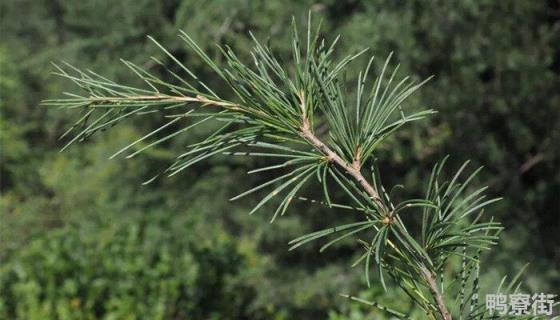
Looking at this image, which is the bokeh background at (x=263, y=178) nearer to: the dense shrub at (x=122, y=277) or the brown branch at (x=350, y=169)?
the dense shrub at (x=122, y=277)

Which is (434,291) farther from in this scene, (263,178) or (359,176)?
(263,178)

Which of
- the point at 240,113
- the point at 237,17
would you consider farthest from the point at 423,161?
the point at 240,113

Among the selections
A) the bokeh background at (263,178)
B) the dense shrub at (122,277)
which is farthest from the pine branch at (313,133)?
the dense shrub at (122,277)

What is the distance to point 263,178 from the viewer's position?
543cm

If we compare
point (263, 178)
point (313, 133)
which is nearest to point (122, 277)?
point (263, 178)

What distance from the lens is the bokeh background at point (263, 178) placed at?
383 centimetres

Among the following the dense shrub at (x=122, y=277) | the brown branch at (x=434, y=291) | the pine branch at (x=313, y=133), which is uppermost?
the pine branch at (x=313, y=133)

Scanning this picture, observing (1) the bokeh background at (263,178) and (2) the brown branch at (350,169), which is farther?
(1) the bokeh background at (263,178)

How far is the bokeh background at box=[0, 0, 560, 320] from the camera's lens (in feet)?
12.6

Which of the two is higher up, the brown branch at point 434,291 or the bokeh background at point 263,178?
the brown branch at point 434,291

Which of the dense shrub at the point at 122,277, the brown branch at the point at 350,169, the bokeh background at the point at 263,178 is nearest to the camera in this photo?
the brown branch at the point at 350,169

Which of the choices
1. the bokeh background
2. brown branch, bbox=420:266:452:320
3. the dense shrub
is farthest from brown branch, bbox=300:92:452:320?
the dense shrub

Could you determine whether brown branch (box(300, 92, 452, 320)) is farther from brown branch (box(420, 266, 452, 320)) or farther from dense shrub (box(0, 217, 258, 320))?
dense shrub (box(0, 217, 258, 320))

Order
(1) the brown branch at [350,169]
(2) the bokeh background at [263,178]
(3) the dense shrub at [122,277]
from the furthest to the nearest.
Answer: (2) the bokeh background at [263,178]
(3) the dense shrub at [122,277]
(1) the brown branch at [350,169]
